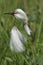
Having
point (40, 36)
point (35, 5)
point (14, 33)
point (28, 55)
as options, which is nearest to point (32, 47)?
point (28, 55)

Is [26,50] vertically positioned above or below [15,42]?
below

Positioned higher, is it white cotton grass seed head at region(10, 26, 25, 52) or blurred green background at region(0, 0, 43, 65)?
white cotton grass seed head at region(10, 26, 25, 52)

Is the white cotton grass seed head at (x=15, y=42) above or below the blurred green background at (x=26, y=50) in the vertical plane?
above

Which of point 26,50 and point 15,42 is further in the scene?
point 26,50

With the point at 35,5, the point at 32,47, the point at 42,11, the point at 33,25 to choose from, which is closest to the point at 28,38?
the point at 32,47

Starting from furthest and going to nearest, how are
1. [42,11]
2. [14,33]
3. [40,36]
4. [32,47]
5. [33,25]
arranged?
[42,11], [33,25], [40,36], [32,47], [14,33]

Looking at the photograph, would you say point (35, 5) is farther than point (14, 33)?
Yes

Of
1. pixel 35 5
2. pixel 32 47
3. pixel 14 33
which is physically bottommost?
pixel 35 5

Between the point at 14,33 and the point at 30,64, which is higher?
the point at 14,33

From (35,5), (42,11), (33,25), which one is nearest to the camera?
(33,25)

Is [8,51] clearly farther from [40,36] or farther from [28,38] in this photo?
[40,36]
